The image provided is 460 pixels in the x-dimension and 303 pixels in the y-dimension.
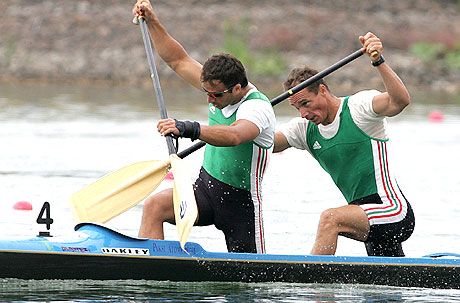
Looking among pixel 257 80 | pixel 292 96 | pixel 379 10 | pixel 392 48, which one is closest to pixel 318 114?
pixel 292 96

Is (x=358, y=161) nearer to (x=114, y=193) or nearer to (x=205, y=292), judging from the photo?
(x=205, y=292)

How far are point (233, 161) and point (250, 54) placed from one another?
30.4 meters

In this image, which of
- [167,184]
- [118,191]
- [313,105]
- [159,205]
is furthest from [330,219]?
[167,184]

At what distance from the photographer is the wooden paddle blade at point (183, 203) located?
902cm

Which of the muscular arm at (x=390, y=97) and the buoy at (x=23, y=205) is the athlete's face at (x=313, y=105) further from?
the buoy at (x=23, y=205)

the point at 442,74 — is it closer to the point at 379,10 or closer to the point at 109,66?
the point at 379,10

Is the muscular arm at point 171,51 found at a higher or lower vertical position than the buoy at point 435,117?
lower

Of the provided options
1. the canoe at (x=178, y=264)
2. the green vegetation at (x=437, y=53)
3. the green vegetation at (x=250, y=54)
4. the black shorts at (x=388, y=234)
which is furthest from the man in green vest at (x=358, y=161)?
the green vegetation at (x=437, y=53)

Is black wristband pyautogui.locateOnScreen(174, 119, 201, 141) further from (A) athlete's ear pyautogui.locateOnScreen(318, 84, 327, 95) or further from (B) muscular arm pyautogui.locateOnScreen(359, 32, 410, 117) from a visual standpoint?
(B) muscular arm pyautogui.locateOnScreen(359, 32, 410, 117)

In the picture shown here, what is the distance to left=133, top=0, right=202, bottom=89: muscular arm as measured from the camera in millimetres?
10010

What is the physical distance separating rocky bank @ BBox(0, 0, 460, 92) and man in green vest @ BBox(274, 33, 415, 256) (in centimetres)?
2793

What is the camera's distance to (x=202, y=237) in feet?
41.3

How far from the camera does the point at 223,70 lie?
9078mm

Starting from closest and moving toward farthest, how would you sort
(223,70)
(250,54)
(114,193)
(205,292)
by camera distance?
(223,70)
(205,292)
(114,193)
(250,54)
